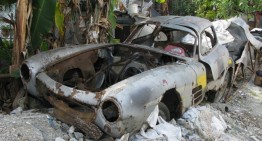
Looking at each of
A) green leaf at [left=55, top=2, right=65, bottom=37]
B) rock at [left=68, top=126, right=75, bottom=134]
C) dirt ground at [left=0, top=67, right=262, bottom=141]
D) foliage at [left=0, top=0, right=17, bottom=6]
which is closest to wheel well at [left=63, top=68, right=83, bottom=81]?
dirt ground at [left=0, top=67, right=262, bottom=141]

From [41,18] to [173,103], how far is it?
257 centimetres

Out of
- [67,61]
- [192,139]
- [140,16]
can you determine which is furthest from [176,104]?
[140,16]

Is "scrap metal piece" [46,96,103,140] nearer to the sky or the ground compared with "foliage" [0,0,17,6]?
nearer to the ground

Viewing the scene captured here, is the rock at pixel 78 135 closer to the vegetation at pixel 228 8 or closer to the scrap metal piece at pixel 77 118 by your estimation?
the scrap metal piece at pixel 77 118

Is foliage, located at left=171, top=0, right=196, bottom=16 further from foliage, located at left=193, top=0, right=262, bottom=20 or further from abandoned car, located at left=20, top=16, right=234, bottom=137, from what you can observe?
abandoned car, located at left=20, top=16, right=234, bottom=137

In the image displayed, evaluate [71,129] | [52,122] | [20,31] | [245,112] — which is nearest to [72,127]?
[71,129]

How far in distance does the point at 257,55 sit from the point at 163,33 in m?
4.20

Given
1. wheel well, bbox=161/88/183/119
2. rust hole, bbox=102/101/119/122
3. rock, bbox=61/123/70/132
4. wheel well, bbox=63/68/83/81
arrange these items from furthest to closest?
1. wheel well, bbox=63/68/83/81
2. wheel well, bbox=161/88/183/119
3. rock, bbox=61/123/70/132
4. rust hole, bbox=102/101/119/122

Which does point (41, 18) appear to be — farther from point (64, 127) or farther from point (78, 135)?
point (78, 135)

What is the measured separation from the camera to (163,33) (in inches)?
251

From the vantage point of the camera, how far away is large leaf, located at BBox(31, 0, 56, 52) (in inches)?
220

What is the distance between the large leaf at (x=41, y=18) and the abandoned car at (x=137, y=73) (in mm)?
539

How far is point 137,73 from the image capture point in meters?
5.50

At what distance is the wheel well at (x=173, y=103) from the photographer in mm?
4804
